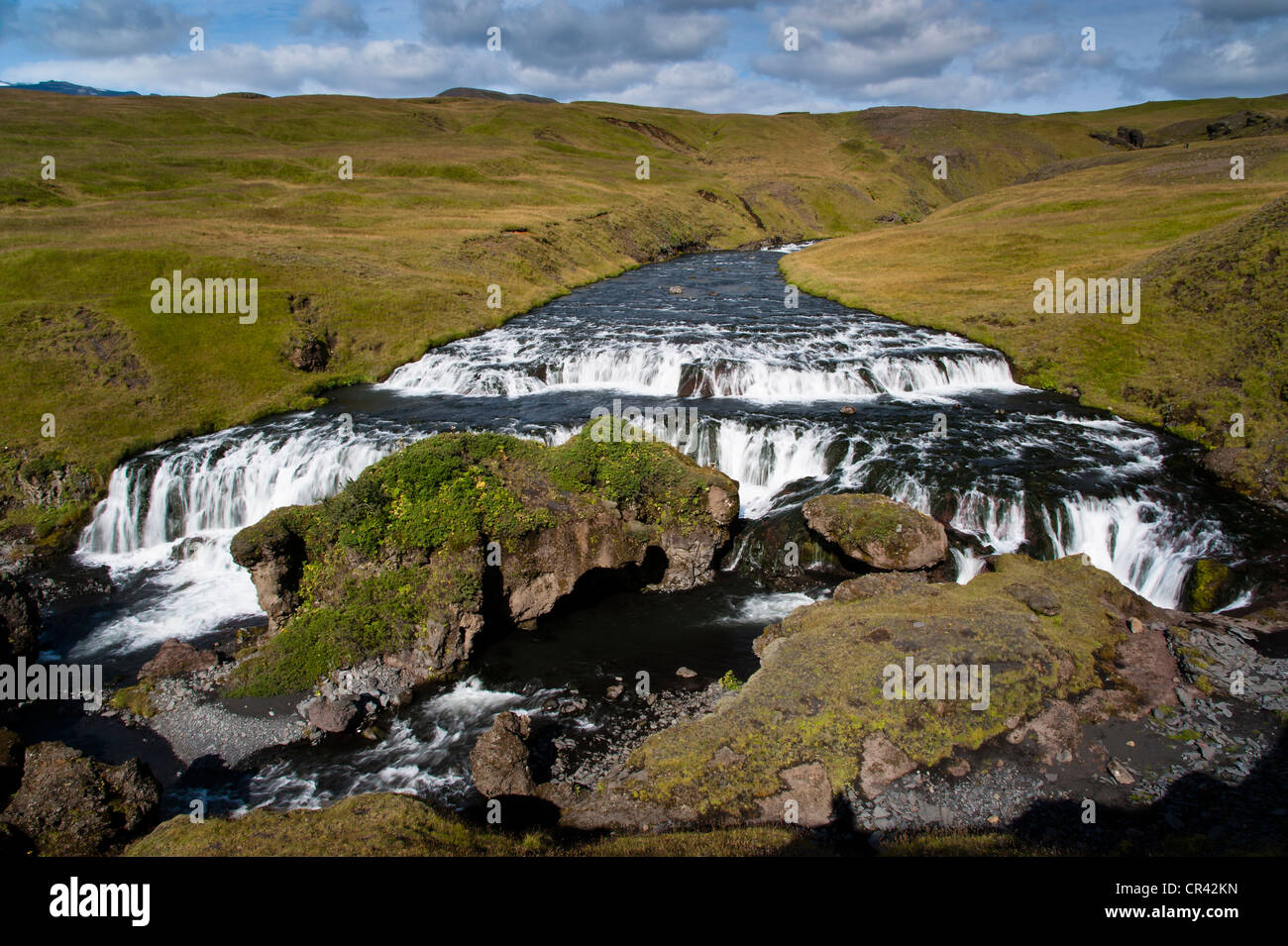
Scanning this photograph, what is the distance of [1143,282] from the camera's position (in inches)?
1850

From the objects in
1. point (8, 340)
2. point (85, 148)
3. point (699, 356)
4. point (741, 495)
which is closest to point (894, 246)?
point (699, 356)

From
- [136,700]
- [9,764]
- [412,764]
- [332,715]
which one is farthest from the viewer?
[136,700]

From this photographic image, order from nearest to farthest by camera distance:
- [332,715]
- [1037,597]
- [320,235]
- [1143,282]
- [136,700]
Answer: [332,715] → [1037,597] → [136,700] → [1143,282] → [320,235]

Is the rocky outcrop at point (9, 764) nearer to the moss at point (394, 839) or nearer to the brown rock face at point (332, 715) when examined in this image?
the moss at point (394, 839)

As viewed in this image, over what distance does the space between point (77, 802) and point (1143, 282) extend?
59.4m

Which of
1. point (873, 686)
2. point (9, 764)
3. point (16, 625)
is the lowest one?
point (9, 764)

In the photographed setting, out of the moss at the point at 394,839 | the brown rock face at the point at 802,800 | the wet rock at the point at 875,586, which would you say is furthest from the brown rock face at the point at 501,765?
the wet rock at the point at 875,586

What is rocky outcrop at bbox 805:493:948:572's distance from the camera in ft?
77.9

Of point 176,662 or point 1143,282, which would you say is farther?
point 1143,282

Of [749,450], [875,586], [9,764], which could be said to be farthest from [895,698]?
[9,764]

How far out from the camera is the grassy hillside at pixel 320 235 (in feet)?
123

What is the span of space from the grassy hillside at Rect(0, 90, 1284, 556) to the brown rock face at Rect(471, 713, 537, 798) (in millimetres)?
26008

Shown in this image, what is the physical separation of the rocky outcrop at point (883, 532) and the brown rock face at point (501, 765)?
45.2 ft

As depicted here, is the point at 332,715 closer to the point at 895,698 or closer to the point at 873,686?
the point at 873,686
